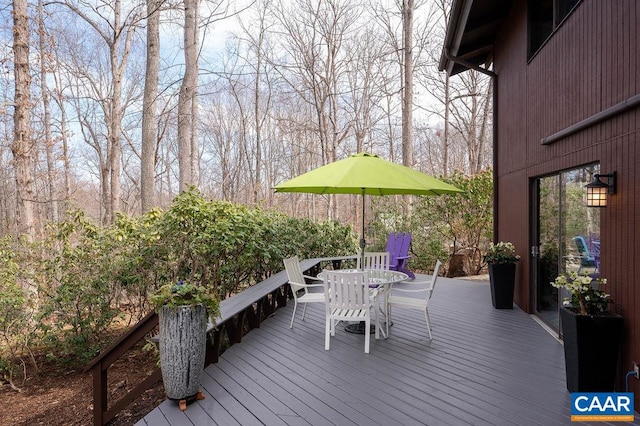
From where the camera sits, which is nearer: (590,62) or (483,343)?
(590,62)

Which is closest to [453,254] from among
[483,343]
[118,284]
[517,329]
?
[517,329]

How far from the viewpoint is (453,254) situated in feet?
32.5

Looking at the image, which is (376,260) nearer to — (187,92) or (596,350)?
(596,350)

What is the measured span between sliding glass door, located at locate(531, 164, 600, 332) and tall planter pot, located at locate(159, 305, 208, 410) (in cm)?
310

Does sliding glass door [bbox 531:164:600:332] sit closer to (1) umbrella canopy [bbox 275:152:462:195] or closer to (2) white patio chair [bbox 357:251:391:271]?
(1) umbrella canopy [bbox 275:152:462:195]

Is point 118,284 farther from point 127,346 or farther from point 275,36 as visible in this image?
point 275,36

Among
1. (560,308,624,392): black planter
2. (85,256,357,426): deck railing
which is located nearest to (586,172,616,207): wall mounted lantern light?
(560,308,624,392): black planter

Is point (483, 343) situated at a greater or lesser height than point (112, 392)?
greater

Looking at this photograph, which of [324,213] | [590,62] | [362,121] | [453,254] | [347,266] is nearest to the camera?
[590,62]

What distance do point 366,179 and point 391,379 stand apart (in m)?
1.84

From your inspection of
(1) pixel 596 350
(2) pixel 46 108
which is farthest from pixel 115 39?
(1) pixel 596 350

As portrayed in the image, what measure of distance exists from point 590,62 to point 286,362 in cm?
380

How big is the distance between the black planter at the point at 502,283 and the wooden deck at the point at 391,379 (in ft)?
2.42

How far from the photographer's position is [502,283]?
5.63 metres
